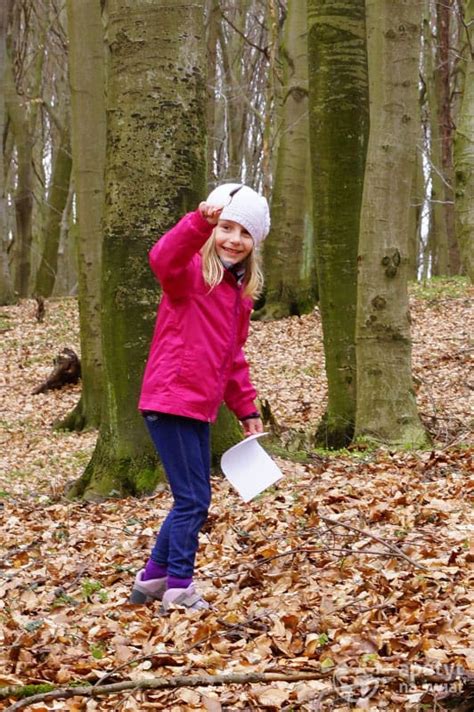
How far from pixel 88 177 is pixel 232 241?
7.90 meters

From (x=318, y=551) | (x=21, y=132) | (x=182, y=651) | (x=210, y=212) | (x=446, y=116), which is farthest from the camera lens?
(x=21, y=132)

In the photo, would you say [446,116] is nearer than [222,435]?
No

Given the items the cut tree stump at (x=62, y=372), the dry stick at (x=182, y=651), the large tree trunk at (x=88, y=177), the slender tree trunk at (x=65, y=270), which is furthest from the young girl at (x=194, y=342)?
the slender tree trunk at (x=65, y=270)

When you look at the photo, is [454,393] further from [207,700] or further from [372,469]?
[207,700]

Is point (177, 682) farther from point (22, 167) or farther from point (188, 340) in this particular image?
point (22, 167)

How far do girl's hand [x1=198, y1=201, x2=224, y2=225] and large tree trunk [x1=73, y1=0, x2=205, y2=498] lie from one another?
2.63 meters

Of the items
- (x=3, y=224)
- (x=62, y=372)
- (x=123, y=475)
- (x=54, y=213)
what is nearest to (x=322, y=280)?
(x=123, y=475)

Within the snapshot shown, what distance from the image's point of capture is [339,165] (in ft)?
27.7

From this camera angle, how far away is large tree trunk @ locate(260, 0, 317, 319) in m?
16.2

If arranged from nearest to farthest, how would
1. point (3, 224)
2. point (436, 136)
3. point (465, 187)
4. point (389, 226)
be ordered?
point (389, 226)
point (465, 187)
point (3, 224)
point (436, 136)

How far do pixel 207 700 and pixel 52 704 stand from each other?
1.91 ft

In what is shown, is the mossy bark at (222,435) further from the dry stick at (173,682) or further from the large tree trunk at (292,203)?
the large tree trunk at (292,203)

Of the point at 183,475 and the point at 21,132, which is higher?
the point at 21,132

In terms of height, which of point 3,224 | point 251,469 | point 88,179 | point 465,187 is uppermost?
point 3,224
